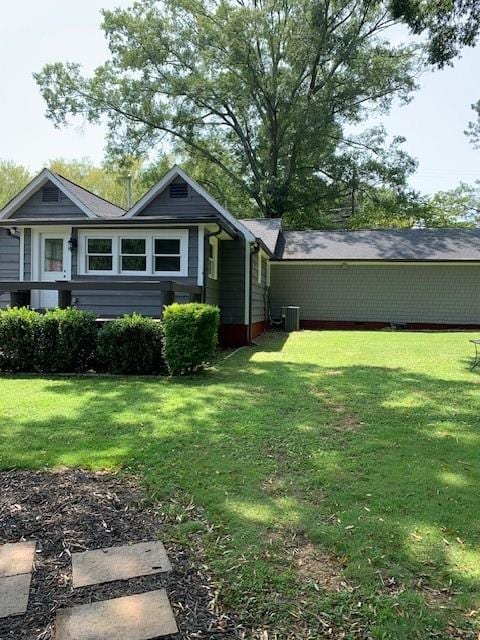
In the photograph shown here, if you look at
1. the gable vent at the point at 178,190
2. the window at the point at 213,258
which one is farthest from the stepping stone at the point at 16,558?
the gable vent at the point at 178,190

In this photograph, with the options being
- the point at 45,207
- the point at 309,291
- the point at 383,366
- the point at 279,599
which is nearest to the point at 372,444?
the point at 279,599

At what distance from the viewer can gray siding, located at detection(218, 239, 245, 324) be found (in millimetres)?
13242

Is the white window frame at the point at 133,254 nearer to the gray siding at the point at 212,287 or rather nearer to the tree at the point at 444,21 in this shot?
the gray siding at the point at 212,287

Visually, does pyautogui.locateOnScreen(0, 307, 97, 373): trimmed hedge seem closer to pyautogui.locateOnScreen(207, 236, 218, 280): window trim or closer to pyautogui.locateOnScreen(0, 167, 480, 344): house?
pyautogui.locateOnScreen(0, 167, 480, 344): house

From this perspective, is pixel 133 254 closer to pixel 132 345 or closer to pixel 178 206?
pixel 178 206

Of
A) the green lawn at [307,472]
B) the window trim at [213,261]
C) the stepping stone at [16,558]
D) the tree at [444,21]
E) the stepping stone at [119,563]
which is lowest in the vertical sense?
the stepping stone at [16,558]

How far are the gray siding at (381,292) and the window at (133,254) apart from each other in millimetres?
7808

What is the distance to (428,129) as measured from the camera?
20.1 meters

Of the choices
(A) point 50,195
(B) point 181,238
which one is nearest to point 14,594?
(B) point 181,238

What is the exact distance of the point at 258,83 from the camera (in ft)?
84.7

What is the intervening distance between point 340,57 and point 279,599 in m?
28.1

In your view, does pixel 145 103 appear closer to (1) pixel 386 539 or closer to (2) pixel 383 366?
(2) pixel 383 366

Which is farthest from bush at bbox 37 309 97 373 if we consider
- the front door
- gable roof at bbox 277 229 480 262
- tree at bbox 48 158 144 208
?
tree at bbox 48 158 144 208

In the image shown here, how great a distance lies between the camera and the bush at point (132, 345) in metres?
8.06
